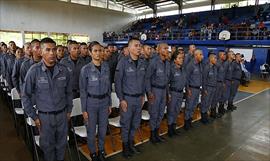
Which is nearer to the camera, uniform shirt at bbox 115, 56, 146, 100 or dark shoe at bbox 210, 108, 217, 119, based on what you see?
uniform shirt at bbox 115, 56, 146, 100

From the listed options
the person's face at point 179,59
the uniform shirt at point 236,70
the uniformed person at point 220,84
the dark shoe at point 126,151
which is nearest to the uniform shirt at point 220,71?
the uniformed person at point 220,84

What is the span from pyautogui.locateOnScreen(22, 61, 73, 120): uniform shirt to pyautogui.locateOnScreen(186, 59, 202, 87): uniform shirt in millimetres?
2995

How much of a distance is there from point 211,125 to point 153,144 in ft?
6.23

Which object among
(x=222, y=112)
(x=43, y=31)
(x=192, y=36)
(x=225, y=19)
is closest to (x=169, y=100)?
(x=222, y=112)

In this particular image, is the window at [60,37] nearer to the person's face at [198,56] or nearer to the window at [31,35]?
the window at [31,35]

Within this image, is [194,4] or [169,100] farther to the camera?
[194,4]

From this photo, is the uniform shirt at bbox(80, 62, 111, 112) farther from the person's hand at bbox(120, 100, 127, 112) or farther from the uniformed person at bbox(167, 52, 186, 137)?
the uniformed person at bbox(167, 52, 186, 137)

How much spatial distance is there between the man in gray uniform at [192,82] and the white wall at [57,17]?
17.3m

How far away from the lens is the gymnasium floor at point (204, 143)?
3555mm

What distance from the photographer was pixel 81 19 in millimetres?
21469

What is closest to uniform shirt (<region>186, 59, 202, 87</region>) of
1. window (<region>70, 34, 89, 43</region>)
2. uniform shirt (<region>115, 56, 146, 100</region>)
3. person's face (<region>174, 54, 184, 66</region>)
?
person's face (<region>174, 54, 184, 66</region>)

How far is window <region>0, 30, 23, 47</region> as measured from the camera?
16920 mm

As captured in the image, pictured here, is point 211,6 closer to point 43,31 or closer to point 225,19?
point 225,19

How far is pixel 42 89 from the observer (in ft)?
8.41
